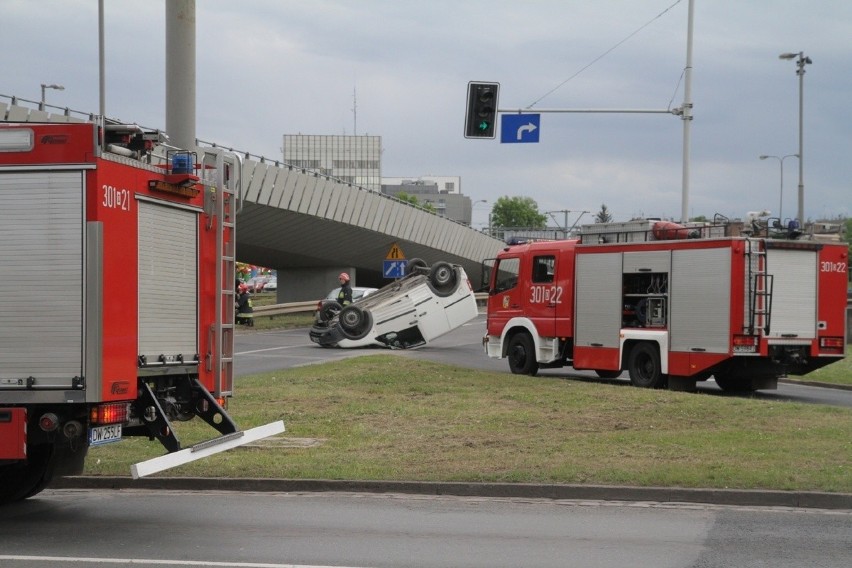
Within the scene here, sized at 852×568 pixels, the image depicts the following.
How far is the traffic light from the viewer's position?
26203 mm

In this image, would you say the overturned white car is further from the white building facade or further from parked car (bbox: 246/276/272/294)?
the white building facade

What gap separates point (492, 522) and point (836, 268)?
1295 centimetres

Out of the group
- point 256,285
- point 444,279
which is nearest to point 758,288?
point 444,279

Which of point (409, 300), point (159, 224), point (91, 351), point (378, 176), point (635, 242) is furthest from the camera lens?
point (378, 176)

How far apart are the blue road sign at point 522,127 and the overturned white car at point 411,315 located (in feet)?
13.6

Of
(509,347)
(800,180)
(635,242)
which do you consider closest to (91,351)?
(635,242)

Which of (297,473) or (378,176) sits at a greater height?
(378,176)

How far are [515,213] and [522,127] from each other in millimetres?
160089

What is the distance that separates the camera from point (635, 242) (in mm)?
21609

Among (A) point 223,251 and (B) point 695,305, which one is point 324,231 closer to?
(B) point 695,305

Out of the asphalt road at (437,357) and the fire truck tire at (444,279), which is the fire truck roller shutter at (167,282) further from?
the fire truck tire at (444,279)

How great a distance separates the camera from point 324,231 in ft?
177

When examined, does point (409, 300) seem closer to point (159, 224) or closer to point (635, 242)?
point (635, 242)

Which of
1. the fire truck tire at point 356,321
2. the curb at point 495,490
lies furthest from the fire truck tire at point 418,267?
the curb at point 495,490
